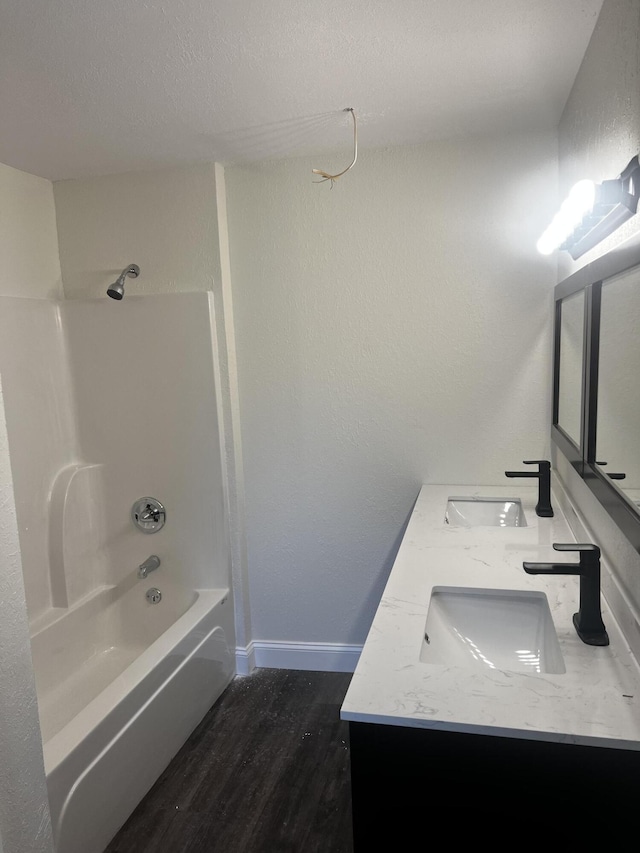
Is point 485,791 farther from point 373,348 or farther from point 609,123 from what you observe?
point 373,348

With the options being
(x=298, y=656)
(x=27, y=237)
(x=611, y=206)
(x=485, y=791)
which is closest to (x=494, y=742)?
(x=485, y=791)

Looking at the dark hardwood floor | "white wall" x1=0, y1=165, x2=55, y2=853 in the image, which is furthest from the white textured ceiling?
the dark hardwood floor

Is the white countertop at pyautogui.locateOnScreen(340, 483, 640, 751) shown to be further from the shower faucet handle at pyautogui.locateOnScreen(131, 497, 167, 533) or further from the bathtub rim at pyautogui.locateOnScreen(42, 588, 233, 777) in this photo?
the shower faucet handle at pyautogui.locateOnScreen(131, 497, 167, 533)

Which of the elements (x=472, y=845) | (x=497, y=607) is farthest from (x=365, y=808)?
(x=497, y=607)

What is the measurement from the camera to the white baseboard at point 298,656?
2.91m

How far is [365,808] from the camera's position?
1196 mm

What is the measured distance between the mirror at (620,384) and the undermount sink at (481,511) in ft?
2.70

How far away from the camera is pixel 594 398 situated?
1670mm

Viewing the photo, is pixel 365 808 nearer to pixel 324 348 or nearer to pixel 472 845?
pixel 472 845

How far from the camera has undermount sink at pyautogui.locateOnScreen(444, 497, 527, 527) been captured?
2449 millimetres

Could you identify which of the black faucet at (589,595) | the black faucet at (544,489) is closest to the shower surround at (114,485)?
the black faucet at (544,489)

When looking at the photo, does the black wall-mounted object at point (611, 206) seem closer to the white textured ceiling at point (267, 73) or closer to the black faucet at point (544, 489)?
the white textured ceiling at point (267, 73)

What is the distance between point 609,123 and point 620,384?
619mm

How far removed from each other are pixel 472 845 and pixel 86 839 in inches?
49.8
